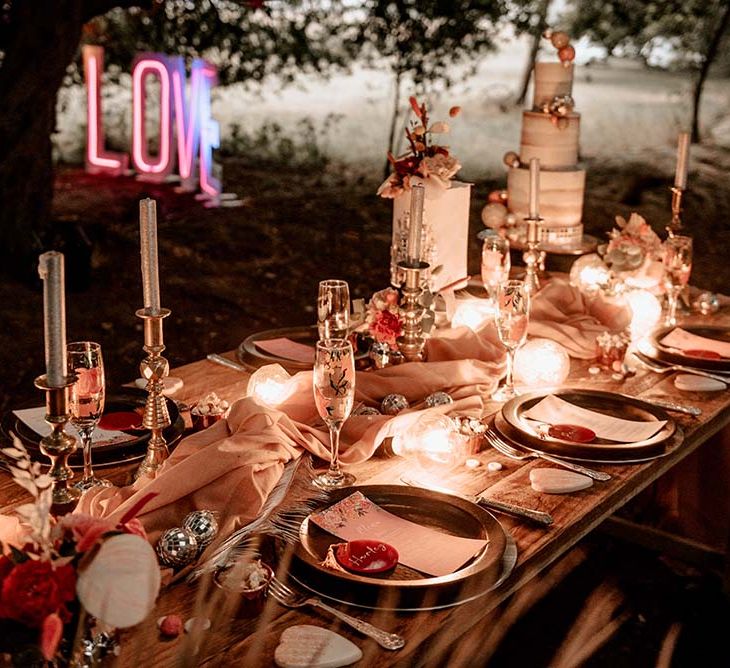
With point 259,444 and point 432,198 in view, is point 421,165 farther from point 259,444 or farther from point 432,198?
point 259,444

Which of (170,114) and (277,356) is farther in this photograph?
(170,114)

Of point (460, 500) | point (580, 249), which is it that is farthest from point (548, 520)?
point (580, 249)

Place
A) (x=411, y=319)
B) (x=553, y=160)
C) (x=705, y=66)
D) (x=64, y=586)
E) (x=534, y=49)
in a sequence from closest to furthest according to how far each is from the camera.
Answer: (x=64, y=586) → (x=411, y=319) → (x=553, y=160) → (x=705, y=66) → (x=534, y=49)

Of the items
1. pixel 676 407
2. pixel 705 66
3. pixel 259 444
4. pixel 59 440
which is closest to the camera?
pixel 59 440

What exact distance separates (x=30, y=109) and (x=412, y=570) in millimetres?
4721

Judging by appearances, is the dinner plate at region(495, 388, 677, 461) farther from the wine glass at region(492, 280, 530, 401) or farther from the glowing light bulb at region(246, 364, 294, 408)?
the glowing light bulb at region(246, 364, 294, 408)

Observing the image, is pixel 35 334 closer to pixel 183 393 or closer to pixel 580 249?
pixel 580 249

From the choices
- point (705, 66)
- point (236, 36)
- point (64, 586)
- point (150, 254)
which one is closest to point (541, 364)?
point (150, 254)

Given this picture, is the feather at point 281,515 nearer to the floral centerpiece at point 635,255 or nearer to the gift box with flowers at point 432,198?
the gift box with flowers at point 432,198

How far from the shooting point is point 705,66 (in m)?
7.46

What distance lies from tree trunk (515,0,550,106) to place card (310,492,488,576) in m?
6.78

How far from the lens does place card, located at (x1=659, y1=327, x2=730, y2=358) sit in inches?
93.2

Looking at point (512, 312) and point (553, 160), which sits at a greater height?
point (553, 160)

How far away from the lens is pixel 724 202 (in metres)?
7.31
